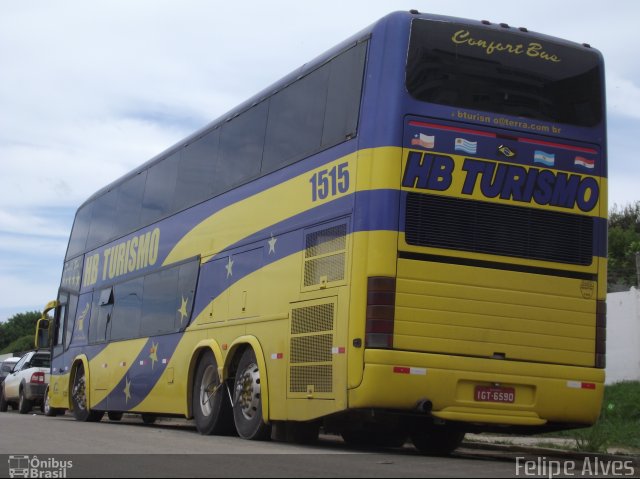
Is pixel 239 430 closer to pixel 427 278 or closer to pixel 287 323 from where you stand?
pixel 287 323

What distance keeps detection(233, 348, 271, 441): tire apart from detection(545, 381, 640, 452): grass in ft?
13.1

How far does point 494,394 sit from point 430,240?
5.69ft

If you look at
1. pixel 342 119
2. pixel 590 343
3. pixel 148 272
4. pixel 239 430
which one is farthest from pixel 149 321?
pixel 590 343

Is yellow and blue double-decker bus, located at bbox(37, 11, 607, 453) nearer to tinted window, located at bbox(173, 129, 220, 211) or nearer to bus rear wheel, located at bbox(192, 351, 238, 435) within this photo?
bus rear wheel, located at bbox(192, 351, 238, 435)

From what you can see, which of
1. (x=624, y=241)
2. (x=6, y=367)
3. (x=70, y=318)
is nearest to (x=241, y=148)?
(x=70, y=318)

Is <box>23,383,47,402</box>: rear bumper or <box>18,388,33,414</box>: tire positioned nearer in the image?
<box>23,383,47,402</box>: rear bumper

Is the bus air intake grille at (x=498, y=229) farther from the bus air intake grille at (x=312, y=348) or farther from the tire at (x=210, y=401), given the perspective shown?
the tire at (x=210, y=401)

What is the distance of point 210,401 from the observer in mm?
14438

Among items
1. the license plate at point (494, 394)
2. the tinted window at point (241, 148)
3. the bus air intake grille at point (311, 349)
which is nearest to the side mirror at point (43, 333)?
the tinted window at point (241, 148)

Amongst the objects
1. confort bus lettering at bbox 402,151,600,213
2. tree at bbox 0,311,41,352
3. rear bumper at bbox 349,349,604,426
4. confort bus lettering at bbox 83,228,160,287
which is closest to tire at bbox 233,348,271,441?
rear bumper at bbox 349,349,604,426

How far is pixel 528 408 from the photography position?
10.9 metres

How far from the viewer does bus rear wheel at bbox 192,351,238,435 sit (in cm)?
1395

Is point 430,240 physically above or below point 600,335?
above

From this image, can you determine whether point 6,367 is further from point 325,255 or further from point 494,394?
point 494,394
